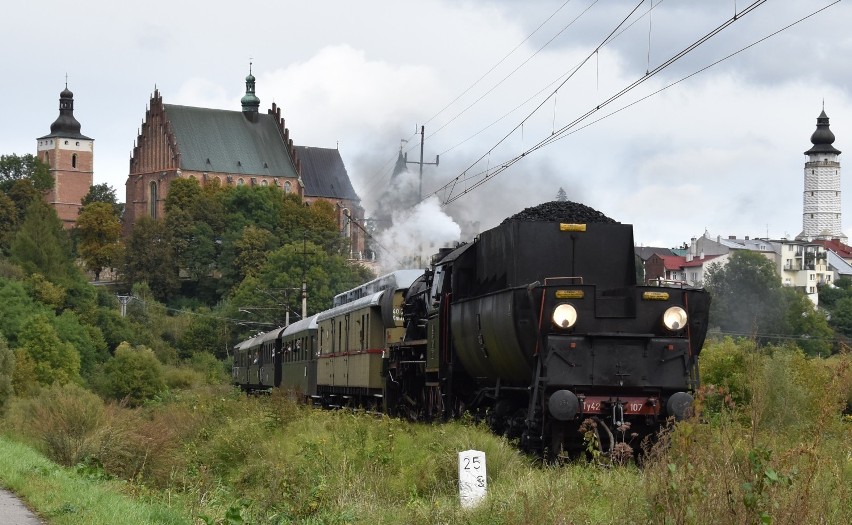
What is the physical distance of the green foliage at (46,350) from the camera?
97250 millimetres

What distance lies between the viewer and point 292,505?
1420 cm

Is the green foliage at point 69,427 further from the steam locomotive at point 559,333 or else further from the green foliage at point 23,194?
the green foliage at point 23,194

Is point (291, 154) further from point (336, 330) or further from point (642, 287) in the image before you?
point (642, 287)

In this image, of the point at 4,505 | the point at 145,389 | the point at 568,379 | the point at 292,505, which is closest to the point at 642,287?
the point at 568,379

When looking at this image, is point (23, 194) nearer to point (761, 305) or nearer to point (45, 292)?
point (45, 292)

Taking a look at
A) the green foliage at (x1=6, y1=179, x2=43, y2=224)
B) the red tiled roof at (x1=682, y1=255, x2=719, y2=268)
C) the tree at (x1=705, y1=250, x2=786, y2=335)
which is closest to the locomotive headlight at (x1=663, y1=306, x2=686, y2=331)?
the tree at (x1=705, y1=250, x2=786, y2=335)

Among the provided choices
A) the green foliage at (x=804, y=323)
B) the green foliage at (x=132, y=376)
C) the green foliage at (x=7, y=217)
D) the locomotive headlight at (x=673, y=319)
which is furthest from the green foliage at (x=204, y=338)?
the locomotive headlight at (x=673, y=319)

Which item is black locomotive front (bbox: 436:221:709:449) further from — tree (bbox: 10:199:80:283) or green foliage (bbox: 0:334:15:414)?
tree (bbox: 10:199:80:283)

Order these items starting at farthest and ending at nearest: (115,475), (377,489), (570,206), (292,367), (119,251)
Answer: (119,251)
(292,367)
(115,475)
(570,206)
(377,489)

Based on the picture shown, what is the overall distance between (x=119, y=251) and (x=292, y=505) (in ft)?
482

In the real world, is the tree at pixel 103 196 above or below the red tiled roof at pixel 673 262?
above

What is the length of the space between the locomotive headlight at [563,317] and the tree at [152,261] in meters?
136

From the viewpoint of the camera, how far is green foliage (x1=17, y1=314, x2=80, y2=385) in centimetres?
9725

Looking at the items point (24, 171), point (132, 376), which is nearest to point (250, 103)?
point (24, 171)
